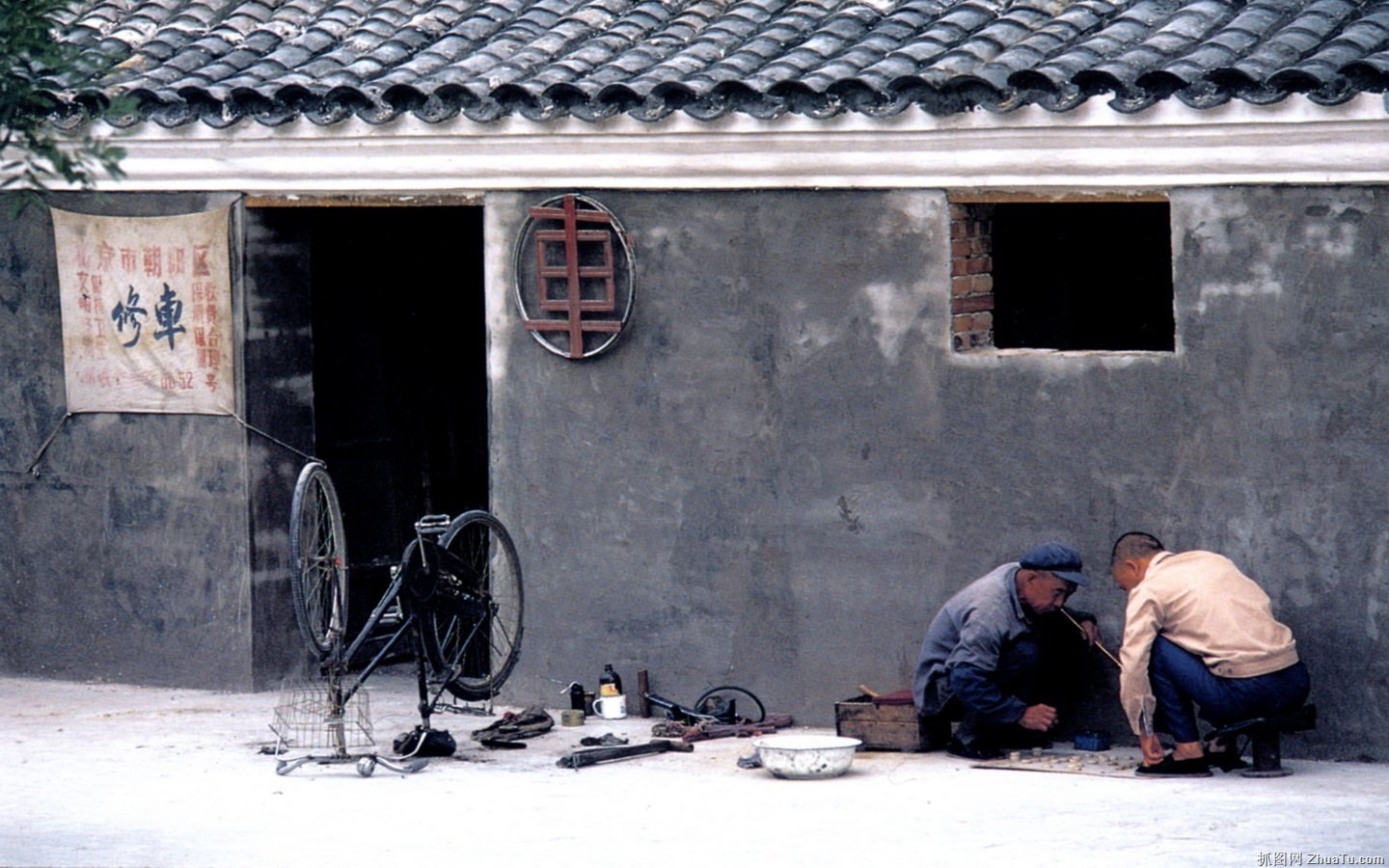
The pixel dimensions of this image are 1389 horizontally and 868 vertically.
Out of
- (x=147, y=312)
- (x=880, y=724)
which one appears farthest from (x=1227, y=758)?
(x=147, y=312)

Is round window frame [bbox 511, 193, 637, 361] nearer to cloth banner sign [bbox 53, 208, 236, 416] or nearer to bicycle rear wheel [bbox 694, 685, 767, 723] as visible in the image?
cloth banner sign [bbox 53, 208, 236, 416]

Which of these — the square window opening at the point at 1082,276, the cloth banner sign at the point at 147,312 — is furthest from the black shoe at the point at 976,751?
the cloth banner sign at the point at 147,312

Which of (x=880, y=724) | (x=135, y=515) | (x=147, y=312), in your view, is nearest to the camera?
(x=880, y=724)

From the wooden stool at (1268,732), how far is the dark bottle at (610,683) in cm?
304

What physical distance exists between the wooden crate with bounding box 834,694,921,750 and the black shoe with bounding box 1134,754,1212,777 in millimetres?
1116

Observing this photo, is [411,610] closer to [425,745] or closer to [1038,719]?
[425,745]

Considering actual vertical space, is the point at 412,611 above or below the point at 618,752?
above

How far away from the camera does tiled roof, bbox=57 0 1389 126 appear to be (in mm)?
8938

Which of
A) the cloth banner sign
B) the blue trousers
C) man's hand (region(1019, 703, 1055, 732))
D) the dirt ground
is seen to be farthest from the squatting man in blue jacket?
the cloth banner sign

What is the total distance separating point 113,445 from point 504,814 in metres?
4.09

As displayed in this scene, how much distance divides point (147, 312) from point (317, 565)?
7.38 feet

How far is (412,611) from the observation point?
9398 millimetres

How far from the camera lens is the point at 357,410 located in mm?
12211

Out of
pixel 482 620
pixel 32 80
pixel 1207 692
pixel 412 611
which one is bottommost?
pixel 1207 692
